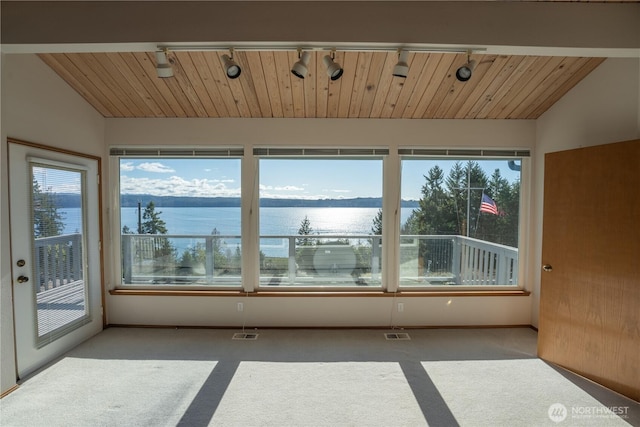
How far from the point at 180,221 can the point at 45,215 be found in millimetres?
1162

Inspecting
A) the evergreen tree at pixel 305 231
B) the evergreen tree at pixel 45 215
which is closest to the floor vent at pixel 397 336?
the evergreen tree at pixel 305 231

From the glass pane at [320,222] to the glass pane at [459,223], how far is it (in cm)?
38

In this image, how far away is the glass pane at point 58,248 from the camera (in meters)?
2.58

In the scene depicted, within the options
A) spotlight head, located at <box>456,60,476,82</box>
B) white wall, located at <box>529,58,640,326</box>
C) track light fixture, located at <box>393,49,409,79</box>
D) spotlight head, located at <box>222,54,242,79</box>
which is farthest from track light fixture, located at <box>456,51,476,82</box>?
spotlight head, located at <box>222,54,242,79</box>

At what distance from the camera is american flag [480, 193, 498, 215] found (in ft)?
11.5

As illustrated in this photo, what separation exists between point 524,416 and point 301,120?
307cm

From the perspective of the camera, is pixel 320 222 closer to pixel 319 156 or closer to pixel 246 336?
pixel 319 156

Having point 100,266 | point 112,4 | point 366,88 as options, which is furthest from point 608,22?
point 100,266

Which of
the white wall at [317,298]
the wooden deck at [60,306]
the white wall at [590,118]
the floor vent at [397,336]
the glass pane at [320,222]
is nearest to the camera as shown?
the white wall at [590,118]

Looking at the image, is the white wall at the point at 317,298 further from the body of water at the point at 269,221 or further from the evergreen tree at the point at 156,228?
the body of water at the point at 269,221

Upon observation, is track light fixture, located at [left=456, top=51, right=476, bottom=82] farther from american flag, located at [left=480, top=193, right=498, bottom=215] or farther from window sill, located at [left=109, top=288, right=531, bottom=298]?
window sill, located at [left=109, top=288, right=531, bottom=298]

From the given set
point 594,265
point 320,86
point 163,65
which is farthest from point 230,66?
point 594,265

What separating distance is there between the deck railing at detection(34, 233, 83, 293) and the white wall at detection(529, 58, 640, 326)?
4705 mm

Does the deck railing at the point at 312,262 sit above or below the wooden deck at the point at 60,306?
above
